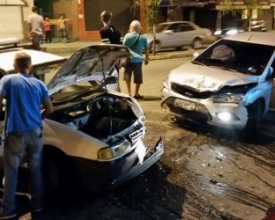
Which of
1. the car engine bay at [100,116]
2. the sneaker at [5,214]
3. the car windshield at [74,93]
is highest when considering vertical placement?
the car windshield at [74,93]

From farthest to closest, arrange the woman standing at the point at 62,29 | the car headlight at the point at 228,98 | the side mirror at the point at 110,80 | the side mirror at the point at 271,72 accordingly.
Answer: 1. the woman standing at the point at 62,29
2. the side mirror at the point at 271,72
3. the car headlight at the point at 228,98
4. the side mirror at the point at 110,80

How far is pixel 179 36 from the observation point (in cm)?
2031

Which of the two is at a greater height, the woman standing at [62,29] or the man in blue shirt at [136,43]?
the man in blue shirt at [136,43]

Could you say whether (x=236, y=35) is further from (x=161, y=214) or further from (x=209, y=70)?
(x=161, y=214)

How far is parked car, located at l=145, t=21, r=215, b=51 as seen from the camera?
19.8 meters

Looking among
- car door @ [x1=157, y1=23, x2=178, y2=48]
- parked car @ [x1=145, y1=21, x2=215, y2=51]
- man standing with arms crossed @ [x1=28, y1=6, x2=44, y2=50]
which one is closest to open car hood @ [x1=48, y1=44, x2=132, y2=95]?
man standing with arms crossed @ [x1=28, y1=6, x2=44, y2=50]

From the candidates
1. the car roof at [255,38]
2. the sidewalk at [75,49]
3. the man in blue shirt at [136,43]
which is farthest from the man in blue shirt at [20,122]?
the sidewalk at [75,49]

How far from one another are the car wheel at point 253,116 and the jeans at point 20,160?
3977mm

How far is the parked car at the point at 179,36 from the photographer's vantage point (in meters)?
19.8

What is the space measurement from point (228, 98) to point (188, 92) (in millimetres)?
691

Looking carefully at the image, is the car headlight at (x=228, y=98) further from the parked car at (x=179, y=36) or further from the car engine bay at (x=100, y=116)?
the parked car at (x=179, y=36)

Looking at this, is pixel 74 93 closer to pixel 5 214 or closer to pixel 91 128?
pixel 91 128

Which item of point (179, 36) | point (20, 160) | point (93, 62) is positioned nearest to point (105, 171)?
point (20, 160)

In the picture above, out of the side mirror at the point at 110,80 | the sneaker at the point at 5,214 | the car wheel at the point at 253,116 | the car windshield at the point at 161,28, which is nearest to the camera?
the sneaker at the point at 5,214
